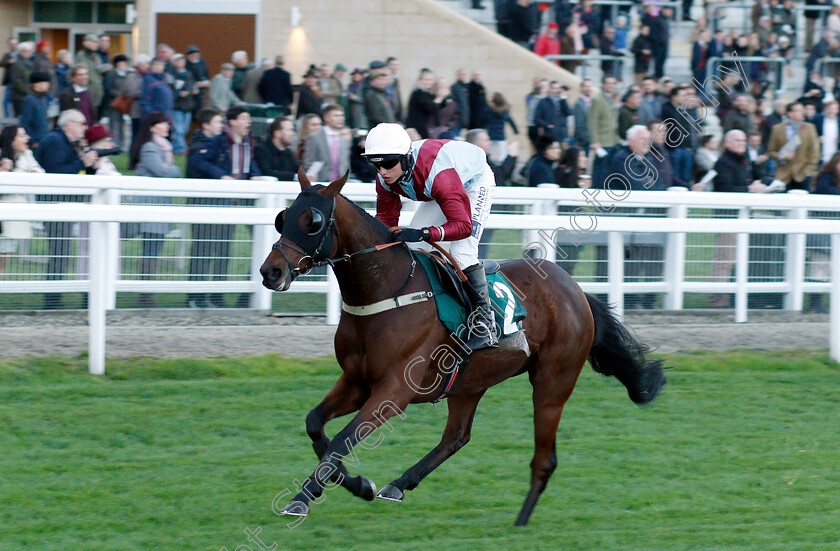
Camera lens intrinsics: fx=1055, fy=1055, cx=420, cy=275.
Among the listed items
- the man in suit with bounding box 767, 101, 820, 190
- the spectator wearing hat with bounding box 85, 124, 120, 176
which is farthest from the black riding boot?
the man in suit with bounding box 767, 101, 820, 190

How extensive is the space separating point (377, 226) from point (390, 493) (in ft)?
3.37

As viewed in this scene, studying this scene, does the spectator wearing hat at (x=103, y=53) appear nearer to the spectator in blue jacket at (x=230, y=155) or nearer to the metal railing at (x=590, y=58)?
the spectator in blue jacket at (x=230, y=155)

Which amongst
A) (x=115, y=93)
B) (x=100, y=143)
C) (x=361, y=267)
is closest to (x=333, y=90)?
(x=115, y=93)

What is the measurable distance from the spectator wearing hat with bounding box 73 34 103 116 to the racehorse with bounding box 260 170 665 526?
8105 millimetres

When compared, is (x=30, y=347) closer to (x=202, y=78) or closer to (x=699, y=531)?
(x=699, y=531)

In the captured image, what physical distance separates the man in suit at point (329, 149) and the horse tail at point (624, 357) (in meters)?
3.53

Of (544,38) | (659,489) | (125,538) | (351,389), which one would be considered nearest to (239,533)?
(125,538)

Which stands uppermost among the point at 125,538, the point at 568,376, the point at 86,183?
the point at 86,183

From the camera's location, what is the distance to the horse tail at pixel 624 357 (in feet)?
15.1

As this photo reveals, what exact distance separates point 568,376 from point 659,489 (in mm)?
579

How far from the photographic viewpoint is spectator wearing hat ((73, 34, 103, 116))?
11523 millimetres

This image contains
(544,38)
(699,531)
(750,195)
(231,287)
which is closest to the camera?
(699,531)

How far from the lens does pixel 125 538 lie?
3.54 meters

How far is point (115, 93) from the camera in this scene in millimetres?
11633
